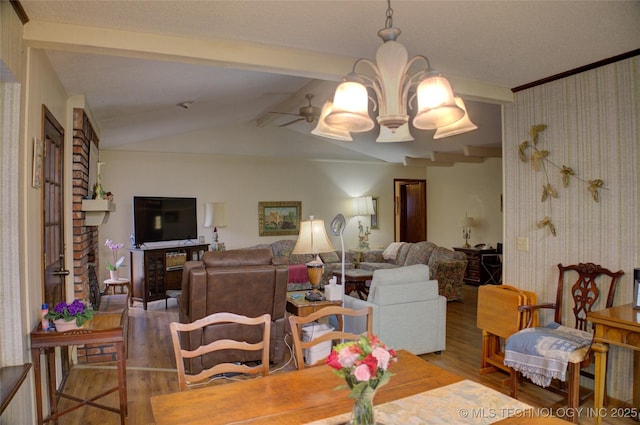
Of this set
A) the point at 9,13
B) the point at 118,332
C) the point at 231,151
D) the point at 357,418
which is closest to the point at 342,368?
the point at 357,418

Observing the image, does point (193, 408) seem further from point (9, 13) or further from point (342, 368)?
point (9, 13)

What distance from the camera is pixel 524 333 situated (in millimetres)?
3021

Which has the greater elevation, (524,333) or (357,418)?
(357,418)

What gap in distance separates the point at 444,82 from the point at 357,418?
1217 millimetres

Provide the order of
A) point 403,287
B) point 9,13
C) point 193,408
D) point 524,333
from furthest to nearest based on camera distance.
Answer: point 403,287
point 524,333
point 9,13
point 193,408

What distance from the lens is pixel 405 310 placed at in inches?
154

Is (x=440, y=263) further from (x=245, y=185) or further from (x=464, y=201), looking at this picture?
(x=245, y=185)

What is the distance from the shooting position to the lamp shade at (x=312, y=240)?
144 inches

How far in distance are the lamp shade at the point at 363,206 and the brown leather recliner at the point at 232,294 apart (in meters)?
5.46

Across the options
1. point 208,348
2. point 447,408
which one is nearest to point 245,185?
point 208,348

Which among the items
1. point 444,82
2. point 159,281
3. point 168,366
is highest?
point 444,82

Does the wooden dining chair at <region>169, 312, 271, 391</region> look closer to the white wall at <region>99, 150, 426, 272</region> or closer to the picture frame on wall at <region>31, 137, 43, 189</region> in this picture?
the picture frame on wall at <region>31, 137, 43, 189</region>

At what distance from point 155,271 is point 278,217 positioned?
275cm

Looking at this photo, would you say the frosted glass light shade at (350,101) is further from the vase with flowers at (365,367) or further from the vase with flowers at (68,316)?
the vase with flowers at (68,316)
